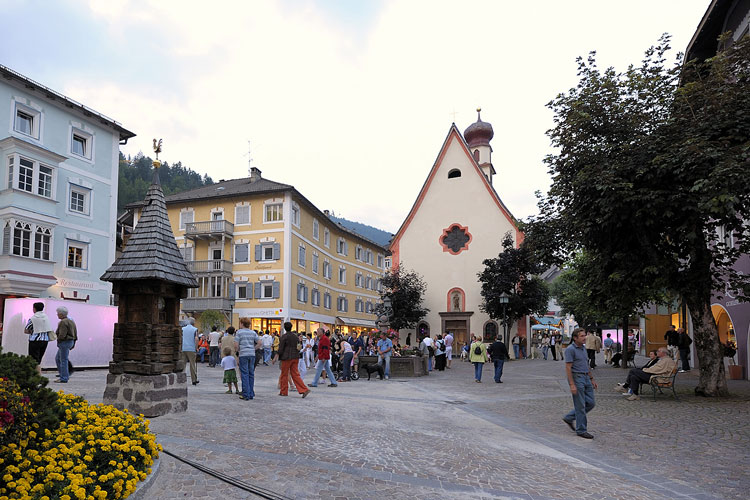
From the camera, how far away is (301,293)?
137 ft

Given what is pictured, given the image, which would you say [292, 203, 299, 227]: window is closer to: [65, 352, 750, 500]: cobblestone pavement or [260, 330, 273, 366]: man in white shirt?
[260, 330, 273, 366]: man in white shirt

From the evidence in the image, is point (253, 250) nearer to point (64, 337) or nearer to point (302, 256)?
point (302, 256)

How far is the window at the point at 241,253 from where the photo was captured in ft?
134

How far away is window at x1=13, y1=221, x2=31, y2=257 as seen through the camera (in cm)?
2495

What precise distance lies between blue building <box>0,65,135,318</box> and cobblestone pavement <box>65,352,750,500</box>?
1543 centimetres

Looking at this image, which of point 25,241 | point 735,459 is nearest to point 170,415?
point 735,459

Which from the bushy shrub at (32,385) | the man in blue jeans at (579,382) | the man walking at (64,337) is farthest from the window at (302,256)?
the bushy shrub at (32,385)

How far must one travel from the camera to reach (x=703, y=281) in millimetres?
13469

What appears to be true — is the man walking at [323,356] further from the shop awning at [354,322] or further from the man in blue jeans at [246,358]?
the shop awning at [354,322]

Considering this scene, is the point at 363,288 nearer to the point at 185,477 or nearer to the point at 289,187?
the point at 289,187

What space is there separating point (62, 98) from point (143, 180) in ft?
149

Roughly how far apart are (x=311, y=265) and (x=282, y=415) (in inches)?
1367

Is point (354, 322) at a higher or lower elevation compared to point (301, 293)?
lower

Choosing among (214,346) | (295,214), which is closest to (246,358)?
(214,346)
